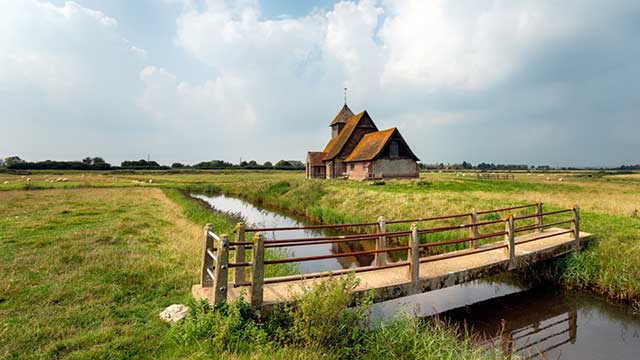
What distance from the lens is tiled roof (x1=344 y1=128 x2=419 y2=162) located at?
113 feet

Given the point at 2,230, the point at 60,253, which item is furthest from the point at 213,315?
the point at 2,230

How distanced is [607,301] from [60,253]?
15161 mm

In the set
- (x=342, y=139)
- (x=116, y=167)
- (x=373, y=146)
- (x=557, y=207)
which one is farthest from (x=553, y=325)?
(x=116, y=167)

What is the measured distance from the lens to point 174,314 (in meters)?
5.55

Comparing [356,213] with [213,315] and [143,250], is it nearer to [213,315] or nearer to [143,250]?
[143,250]

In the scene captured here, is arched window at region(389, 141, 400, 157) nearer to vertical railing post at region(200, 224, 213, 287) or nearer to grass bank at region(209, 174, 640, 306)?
grass bank at region(209, 174, 640, 306)

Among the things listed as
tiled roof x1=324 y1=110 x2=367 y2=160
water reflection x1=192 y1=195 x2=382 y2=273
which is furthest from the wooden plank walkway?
tiled roof x1=324 y1=110 x2=367 y2=160

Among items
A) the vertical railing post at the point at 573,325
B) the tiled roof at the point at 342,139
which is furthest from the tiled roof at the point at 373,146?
the vertical railing post at the point at 573,325

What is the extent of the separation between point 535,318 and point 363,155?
2954cm

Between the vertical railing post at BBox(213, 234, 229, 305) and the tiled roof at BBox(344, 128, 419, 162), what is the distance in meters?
29.9

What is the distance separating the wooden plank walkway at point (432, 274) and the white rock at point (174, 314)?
12.6 inches

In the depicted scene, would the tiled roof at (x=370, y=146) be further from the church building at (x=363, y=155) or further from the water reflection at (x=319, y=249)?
the water reflection at (x=319, y=249)

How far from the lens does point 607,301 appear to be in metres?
8.12

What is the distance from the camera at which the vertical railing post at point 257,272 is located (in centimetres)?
489
